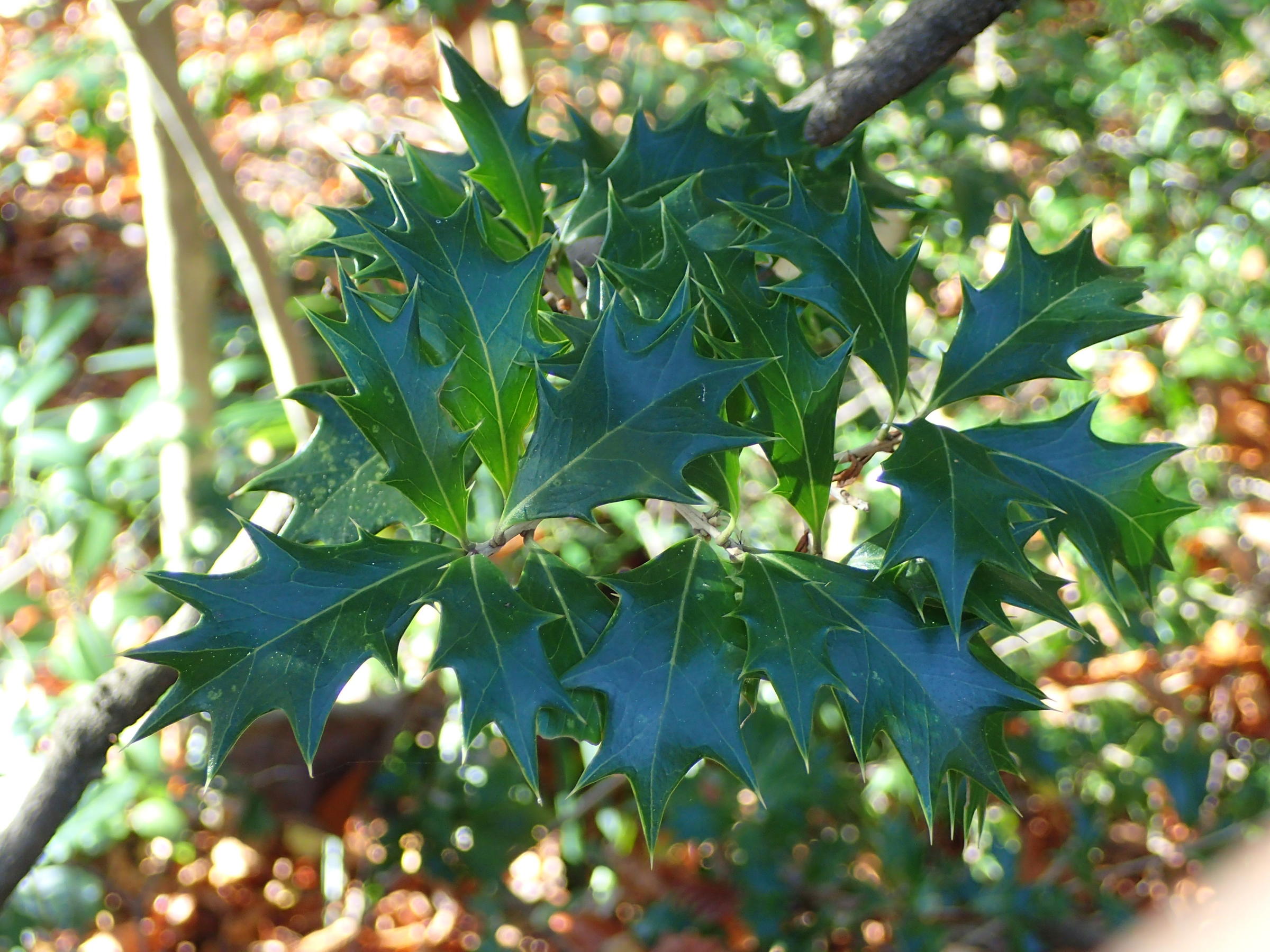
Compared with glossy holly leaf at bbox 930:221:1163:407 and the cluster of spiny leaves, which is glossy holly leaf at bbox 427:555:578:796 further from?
glossy holly leaf at bbox 930:221:1163:407

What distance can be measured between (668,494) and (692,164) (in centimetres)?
36

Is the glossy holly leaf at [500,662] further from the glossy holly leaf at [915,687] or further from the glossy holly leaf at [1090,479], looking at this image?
the glossy holly leaf at [1090,479]

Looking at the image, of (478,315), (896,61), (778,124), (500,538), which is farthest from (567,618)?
(896,61)

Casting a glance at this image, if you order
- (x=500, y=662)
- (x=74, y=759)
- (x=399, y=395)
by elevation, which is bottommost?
(x=74, y=759)

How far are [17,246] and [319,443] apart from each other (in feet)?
10.3

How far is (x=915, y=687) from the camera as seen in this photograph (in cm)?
55

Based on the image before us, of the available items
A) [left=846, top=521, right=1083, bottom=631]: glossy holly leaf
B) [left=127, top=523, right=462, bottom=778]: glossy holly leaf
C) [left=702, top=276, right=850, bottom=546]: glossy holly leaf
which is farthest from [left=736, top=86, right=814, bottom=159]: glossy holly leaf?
[left=127, top=523, right=462, bottom=778]: glossy holly leaf

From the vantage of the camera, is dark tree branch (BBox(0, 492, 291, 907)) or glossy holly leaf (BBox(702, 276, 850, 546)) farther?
dark tree branch (BBox(0, 492, 291, 907))

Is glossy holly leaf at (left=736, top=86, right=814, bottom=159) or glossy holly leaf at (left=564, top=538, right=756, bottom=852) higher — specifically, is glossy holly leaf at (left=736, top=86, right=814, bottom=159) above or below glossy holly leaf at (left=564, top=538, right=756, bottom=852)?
above

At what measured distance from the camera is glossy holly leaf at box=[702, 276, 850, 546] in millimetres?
583

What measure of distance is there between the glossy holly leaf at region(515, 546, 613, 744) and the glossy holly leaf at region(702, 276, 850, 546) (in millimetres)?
143

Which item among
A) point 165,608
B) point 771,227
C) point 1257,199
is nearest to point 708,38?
point 1257,199

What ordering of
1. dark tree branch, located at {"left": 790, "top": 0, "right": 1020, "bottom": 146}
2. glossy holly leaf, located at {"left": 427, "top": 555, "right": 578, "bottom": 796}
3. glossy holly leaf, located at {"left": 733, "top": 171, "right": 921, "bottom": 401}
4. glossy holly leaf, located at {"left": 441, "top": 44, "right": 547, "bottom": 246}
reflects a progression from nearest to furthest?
glossy holly leaf, located at {"left": 427, "top": 555, "right": 578, "bottom": 796}
glossy holly leaf, located at {"left": 733, "top": 171, "right": 921, "bottom": 401}
glossy holly leaf, located at {"left": 441, "top": 44, "right": 547, "bottom": 246}
dark tree branch, located at {"left": 790, "top": 0, "right": 1020, "bottom": 146}

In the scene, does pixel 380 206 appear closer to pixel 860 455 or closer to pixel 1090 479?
pixel 860 455
